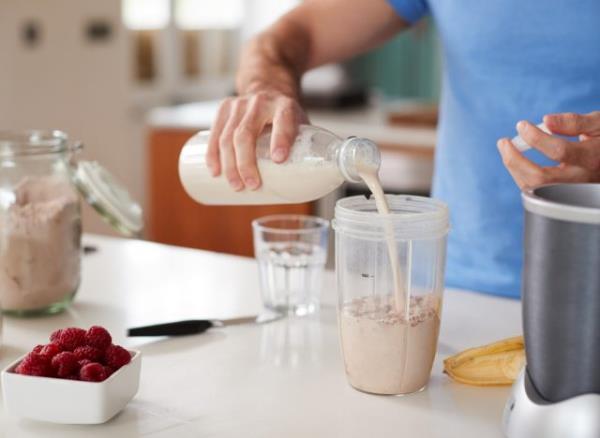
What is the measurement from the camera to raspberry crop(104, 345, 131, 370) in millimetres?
931

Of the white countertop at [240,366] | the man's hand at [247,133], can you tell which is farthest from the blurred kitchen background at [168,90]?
the man's hand at [247,133]

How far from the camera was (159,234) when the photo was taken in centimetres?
354

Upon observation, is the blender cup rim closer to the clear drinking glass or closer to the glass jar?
the clear drinking glass

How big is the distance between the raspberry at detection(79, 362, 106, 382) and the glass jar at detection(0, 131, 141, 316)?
0.37 m

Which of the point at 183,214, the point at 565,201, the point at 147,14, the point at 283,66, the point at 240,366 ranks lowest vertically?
the point at 183,214

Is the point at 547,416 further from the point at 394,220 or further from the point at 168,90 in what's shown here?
the point at 168,90

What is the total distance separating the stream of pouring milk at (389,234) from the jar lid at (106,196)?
0.42m

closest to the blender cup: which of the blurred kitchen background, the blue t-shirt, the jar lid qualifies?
the jar lid

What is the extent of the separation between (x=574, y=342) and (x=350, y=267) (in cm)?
27

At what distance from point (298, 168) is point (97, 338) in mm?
302

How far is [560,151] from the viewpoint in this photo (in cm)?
102

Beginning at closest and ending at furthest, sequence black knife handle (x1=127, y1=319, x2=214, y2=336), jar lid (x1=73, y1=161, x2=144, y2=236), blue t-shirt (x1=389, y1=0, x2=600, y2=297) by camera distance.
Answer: black knife handle (x1=127, y1=319, x2=214, y2=336) < jar lid (x1=73, y1=161, x2=144, y2=236) < blue t-shirt (x1=389, y1=0, x2=600, y2=297)

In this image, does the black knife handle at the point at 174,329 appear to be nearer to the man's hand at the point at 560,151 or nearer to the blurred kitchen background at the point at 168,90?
the man's hand at the point at 560,151

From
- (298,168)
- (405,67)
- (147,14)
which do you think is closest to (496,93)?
(298,168)
